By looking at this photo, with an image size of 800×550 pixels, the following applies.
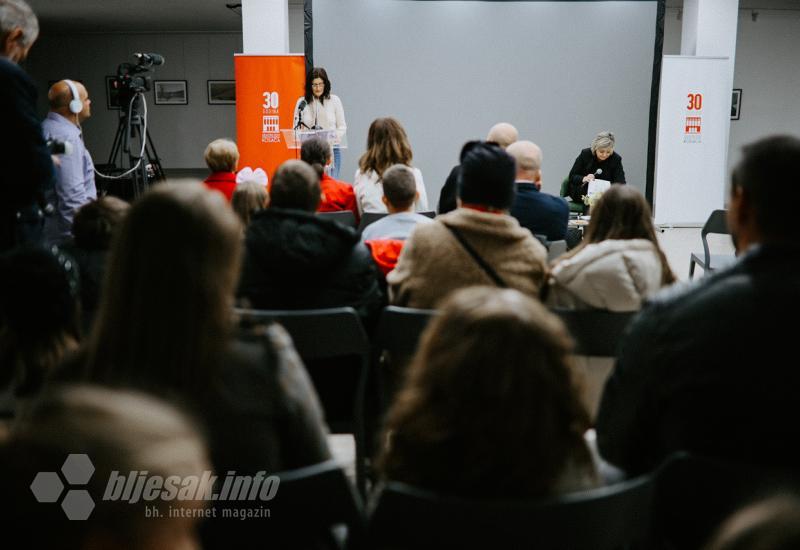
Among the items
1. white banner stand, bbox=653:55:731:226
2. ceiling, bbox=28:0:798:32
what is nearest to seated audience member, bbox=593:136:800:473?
white banner stand, bbox=653:55:731:226

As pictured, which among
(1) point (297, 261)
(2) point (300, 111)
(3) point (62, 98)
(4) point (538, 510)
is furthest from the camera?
(2) point (300, 111)

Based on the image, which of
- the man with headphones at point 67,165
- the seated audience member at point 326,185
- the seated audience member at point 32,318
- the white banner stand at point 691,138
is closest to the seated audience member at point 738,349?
the seated audience member at point 32,318

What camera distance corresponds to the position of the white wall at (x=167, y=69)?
13.8m

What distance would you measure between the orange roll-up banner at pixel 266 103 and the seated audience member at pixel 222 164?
11.8 feet

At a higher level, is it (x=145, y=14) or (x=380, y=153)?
(x=145, y=14)

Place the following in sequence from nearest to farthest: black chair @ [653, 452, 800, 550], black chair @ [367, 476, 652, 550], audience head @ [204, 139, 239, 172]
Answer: black chair @ [367, 476, 652, 550]
black chair @ [653, 452, 800, 550]
audience head @ [204, 139, 239, 172]

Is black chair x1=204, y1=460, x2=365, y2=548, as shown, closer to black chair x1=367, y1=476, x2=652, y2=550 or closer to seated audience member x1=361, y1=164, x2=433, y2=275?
black chair x1=367, y1=476, x2=652, y2=550

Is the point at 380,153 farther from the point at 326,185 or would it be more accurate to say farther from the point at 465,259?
the point at 465,259

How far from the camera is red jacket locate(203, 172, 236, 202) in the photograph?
14.1 ft

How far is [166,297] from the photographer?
3.92 feet

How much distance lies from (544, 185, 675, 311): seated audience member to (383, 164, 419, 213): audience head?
89 centimetres

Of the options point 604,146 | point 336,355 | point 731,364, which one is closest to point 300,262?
point 336,355

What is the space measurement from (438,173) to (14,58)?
21.2ft

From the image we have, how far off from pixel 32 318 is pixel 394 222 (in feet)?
5.53
